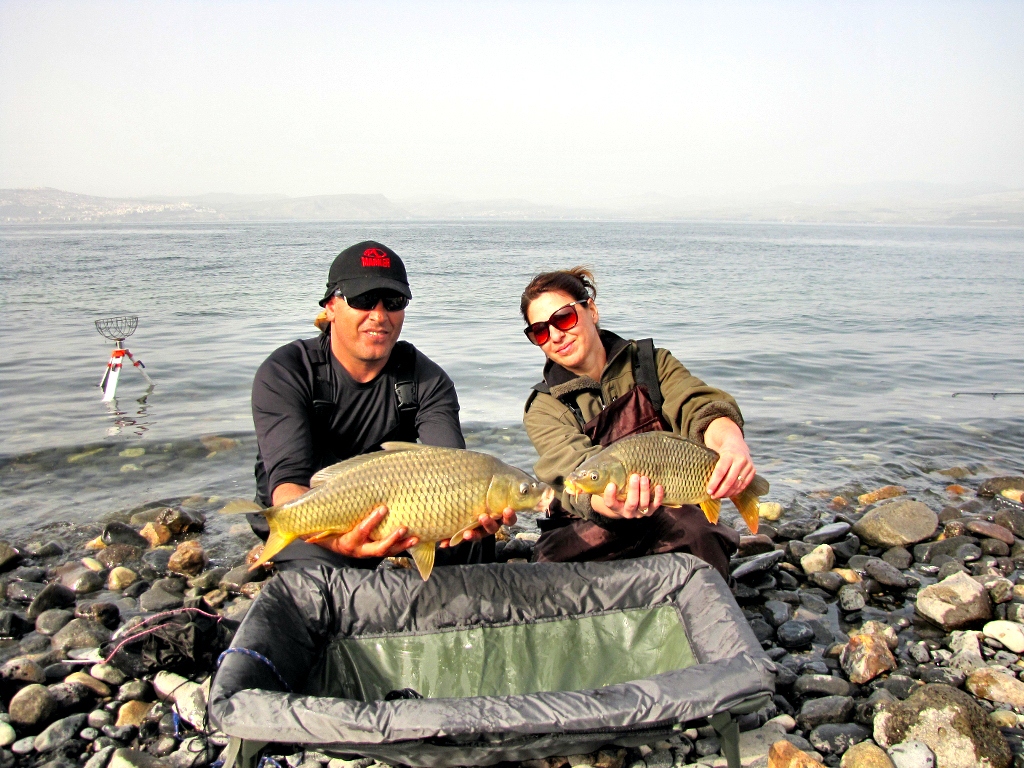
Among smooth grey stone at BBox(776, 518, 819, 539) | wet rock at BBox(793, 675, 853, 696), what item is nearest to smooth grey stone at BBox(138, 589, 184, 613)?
wet rock at BBox(793, 675, 853, 696)

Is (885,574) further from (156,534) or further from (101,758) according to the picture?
(156,534)

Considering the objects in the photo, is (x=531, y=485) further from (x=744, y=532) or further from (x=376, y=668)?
(x=744, y=532)

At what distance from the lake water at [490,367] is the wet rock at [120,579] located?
839 millimetres

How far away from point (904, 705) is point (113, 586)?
16.1ft

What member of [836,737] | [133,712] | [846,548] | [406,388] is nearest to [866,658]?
[836,737]

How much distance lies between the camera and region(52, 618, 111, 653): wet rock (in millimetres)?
4387

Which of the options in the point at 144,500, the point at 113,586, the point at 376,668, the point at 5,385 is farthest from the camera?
the point at 5,385

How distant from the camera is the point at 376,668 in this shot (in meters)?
3.88

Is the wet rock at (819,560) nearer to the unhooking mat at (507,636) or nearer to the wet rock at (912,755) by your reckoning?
the unhooking mat at (507,636)

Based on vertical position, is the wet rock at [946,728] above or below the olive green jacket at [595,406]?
below

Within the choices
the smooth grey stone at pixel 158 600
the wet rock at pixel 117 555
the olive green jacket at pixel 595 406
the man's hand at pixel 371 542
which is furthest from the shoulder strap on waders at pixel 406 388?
the wet rock at pixel 117 555

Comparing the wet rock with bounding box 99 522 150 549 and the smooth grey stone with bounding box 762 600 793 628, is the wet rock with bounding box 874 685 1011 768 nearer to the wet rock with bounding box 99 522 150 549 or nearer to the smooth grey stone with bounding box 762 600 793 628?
the smooth grey stone with bounding box 762 600 793 628

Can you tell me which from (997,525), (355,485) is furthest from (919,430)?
(355,485)

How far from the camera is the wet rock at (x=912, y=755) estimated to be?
3.27 m
